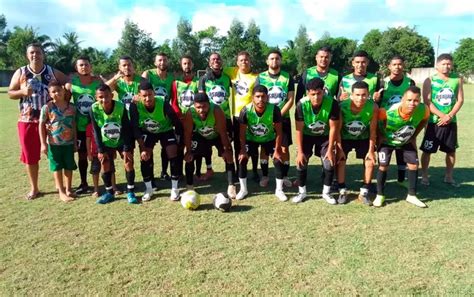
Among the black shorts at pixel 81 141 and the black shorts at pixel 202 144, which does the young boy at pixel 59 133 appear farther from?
the black shorts at pixel 202 144

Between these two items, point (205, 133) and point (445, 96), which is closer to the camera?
point (205, 133)

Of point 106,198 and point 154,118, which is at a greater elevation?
point 154,118

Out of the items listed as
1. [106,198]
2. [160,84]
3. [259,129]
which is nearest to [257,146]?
[259,129]

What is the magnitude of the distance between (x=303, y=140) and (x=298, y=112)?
0.50 meters

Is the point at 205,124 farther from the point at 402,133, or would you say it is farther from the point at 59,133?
the point at 402,133

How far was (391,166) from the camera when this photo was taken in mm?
7234

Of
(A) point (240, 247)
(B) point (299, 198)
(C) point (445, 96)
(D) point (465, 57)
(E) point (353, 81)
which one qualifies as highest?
(D) point (465, 57)

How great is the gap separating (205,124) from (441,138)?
3677 millimetres

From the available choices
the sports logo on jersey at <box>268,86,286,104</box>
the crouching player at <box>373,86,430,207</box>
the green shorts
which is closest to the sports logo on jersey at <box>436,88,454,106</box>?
the crouching player at <box>373,86,430,207</box>

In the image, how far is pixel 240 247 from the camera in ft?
12.6

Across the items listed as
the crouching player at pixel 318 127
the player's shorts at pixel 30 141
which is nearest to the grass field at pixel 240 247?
the crouching player at pixel 318 127

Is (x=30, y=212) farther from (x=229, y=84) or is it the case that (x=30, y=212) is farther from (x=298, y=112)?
(x=298, y=112)

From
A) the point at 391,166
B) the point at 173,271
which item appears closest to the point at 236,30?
the point at 391,166

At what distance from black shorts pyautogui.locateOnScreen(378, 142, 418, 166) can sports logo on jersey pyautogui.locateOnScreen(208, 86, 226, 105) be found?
8.08ft
